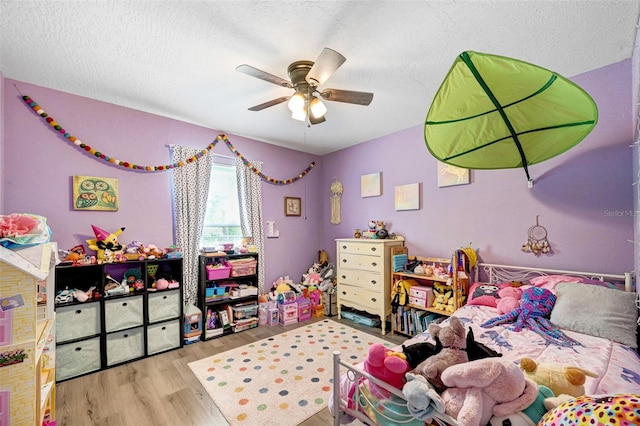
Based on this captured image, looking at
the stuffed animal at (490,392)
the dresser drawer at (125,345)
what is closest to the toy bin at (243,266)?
the dresser drawer at (125,345)

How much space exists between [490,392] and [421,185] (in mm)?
2912

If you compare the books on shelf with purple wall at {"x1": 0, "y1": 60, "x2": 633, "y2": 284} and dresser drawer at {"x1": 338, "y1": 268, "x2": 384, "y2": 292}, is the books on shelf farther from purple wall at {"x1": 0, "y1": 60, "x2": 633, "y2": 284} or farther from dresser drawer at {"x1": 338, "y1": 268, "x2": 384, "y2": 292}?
purple wall at {"x1": 0, "y1": 60, "x2": 633, "y2": 284}

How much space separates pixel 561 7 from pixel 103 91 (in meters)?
3.87

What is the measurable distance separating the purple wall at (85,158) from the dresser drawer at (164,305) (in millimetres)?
641

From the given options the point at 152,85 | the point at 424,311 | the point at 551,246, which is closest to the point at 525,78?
the point at 551,246

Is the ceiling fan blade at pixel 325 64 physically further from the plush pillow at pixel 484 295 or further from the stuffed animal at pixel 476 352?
the plush pillow at pixel 484 295

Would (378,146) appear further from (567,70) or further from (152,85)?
(152,85)

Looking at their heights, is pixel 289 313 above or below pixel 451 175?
below

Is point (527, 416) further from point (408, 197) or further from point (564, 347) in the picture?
point (408, 197)

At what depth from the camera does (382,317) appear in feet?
11.2

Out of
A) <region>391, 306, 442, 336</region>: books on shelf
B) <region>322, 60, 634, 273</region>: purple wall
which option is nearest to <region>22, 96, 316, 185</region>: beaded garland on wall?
<region>322, 60, 634, 273</region>: purple wall

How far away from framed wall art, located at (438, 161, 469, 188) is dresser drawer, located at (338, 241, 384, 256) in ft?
3.75

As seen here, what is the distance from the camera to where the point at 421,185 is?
11.9 feet

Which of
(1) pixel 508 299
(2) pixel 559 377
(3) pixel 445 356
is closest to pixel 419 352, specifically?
(3) pixel 445 356
